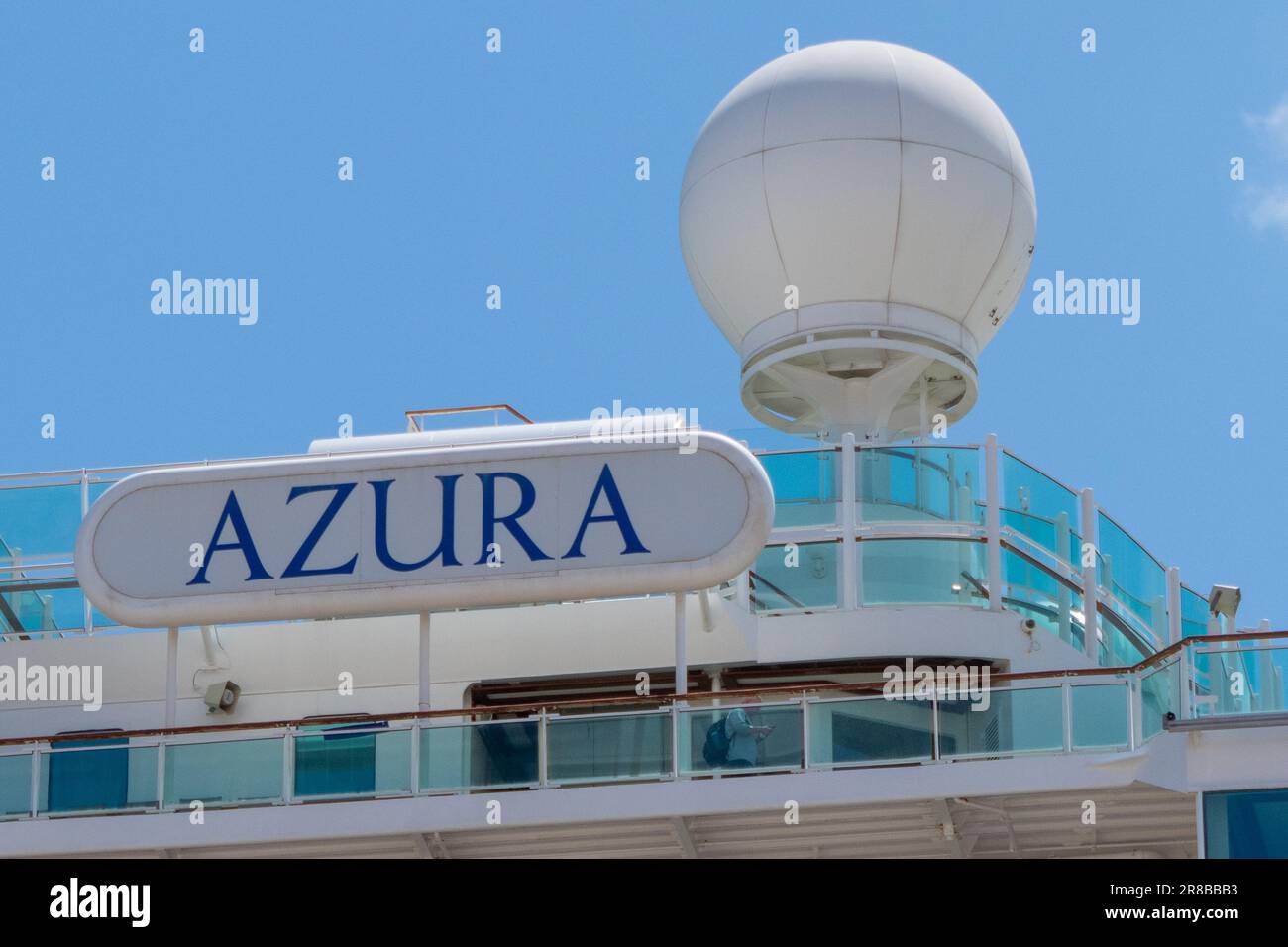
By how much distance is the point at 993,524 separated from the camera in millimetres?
26031

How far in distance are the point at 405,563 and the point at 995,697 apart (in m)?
5.46

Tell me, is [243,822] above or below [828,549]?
below

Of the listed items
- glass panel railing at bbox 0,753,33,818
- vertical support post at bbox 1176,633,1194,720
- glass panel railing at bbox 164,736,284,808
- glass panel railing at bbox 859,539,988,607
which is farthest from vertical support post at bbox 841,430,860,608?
glass panel railing at bbox 0,753,33,818

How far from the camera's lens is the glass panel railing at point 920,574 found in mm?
25609

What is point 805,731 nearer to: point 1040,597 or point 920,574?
point 920,574

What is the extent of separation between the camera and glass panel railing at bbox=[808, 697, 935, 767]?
72.2 feet

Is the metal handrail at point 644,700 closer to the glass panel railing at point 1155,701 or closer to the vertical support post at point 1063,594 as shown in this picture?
the glass panel railing at point 1155,701

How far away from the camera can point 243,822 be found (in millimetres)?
22859

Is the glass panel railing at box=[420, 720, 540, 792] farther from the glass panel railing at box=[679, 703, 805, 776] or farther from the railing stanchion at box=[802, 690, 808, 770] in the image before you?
the railing stanchion at box=[802, 690, 808, 770]

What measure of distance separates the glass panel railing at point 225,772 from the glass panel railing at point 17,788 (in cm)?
127

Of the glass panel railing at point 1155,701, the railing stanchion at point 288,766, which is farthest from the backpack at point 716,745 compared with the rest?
the railing stanchion at point 288,766

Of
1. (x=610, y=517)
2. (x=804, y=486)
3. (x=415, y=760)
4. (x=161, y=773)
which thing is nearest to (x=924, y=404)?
(x=804, y=486)
